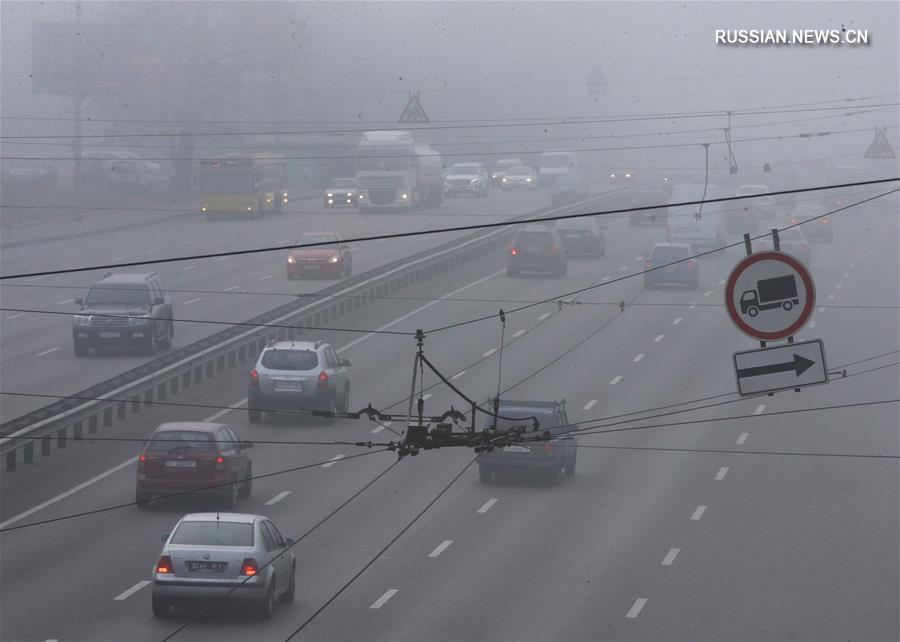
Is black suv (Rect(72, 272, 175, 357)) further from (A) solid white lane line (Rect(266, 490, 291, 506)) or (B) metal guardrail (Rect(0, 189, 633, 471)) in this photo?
(A) solid white lane line (Rect(266, 490, 291, 506))

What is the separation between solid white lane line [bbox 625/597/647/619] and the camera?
18562 millimetres

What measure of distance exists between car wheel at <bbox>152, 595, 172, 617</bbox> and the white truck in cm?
5332

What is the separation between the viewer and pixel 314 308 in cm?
4012

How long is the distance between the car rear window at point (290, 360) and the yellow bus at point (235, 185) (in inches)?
1418

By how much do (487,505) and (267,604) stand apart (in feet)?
26.1

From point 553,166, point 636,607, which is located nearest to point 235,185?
point 553,166

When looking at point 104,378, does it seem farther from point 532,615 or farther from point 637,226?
point 637,226

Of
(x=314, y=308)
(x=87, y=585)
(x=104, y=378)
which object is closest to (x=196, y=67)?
(x=314, y=308)

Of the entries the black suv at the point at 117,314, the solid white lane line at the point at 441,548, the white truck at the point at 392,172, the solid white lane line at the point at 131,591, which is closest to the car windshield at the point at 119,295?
the black suv at the point at 117,314

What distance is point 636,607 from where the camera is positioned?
18.9 metres

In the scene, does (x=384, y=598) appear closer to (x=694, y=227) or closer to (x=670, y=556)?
(x=670, y=556)

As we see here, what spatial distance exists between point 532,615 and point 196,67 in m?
75.3

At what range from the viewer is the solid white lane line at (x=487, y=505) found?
24.8 metres

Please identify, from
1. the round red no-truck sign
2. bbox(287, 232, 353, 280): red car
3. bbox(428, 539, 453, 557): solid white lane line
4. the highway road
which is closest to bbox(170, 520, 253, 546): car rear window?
the highway road
